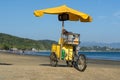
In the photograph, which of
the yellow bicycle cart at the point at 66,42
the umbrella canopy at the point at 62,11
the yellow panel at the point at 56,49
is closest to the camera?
A: the umbrella canopy at the point at 62,11

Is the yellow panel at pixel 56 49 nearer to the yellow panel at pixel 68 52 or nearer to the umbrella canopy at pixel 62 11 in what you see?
the yellow panel at pixel 68 52

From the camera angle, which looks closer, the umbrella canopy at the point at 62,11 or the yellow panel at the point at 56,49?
the umbrella canopy at the point at 62,11

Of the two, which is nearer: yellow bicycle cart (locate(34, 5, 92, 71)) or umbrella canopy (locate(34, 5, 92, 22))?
umbrella canopy (locate(34, 5, 92, 22))

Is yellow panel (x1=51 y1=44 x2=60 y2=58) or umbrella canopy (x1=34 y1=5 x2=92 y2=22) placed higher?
umbrella canopy (x1=34 y1=5 x2=92 y2=22)

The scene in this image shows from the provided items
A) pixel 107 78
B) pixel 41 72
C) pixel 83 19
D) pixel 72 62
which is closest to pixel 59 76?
pixel 41 72

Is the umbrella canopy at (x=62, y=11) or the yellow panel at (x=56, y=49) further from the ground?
the umbrella canopy at (x=62, y=11)

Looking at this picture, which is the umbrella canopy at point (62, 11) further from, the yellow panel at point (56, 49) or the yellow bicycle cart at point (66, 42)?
the yellow panel at point (56, 49)

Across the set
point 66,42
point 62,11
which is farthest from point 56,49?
point 62,11

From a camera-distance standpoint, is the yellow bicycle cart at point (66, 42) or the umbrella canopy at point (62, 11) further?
the yellow bicycle cart at point (66, 42)

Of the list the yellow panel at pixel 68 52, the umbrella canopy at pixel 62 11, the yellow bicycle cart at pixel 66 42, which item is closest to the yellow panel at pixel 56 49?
the yellow bicycle cart at pixel 66 42

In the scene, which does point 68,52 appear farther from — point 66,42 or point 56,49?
point 56,49

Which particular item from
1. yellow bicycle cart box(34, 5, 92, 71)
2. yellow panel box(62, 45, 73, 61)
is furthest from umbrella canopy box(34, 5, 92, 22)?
yellow panel box(62, 45, 73, 61)

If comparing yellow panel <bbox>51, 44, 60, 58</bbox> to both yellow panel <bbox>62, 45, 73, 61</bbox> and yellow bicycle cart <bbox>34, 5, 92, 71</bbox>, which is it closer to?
yellow bicycle cart <bbox>34, 5, 92, 71</bbox>

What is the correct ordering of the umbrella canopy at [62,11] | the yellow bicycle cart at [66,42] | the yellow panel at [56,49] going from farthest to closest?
the yellow panel at [56,49] < the yellow bicycle cart at [66,42] < the umbrella canopy at [62,11]
